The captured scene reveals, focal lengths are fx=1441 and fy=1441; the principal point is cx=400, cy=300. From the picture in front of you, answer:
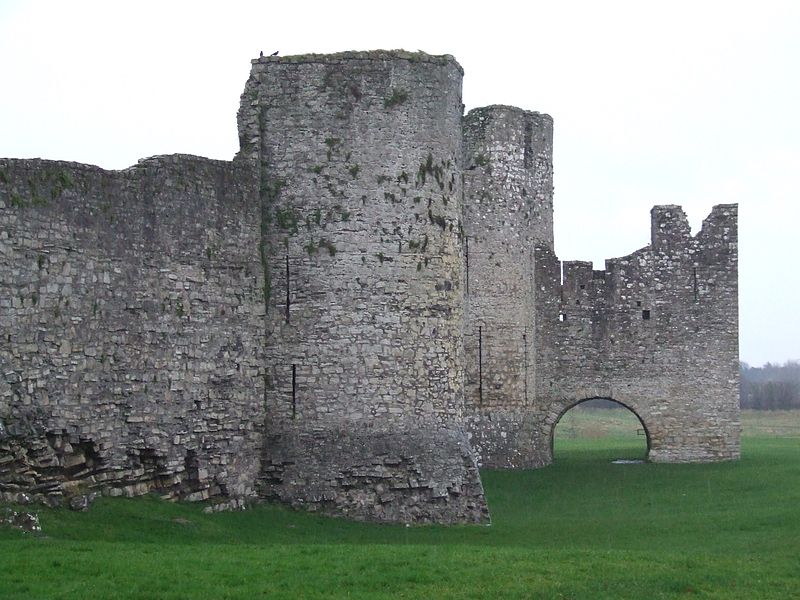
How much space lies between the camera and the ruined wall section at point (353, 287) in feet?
83.4

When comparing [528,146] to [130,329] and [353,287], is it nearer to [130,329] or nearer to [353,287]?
[353,287]

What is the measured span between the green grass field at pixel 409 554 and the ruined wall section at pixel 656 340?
9680 millimetres

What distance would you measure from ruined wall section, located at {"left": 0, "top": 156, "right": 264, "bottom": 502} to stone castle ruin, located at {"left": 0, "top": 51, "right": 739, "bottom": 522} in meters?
0.03

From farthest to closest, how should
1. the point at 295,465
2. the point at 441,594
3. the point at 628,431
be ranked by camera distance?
the point at 628,431
the point at 295,465
the point at 441,594

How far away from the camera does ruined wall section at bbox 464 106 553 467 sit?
3869 centimetres

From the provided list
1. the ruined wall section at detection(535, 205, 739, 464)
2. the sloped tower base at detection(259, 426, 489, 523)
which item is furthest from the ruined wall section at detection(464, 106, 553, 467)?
the sloped tower base at detection(259, 426, 489, 523)

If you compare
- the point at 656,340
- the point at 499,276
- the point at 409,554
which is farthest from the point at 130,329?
the point at 656,340

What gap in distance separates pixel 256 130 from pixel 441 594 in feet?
36.6

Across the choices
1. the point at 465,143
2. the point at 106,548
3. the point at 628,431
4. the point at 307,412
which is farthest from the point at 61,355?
the point at 628,431

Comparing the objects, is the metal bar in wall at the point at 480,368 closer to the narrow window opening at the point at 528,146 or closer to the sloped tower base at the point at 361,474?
the narrow window opening at the point at 528,146

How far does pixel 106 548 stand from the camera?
18.6 meters

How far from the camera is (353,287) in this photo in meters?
25.6

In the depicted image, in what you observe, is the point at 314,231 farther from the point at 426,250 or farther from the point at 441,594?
the point at 441,594

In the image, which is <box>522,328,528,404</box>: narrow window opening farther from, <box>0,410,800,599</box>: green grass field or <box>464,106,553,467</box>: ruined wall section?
<box>0,410,800,599</box>: green grass field
